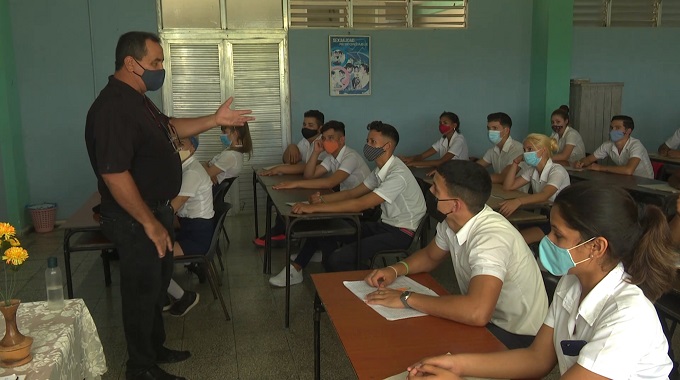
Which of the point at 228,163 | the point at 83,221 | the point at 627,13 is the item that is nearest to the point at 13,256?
the point at 83,221

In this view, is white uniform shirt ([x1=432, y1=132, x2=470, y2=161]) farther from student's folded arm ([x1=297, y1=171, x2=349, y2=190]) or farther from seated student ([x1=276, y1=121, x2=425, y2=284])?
seated student ([x1=276, y1=121, x2=425, y2=284])

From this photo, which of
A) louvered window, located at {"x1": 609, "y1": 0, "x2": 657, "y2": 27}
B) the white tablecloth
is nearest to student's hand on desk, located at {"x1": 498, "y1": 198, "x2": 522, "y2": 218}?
the white tablecloth

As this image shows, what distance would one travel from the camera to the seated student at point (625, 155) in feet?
17.9

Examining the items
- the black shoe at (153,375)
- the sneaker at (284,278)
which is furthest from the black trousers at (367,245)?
the black shoe at (153,375)

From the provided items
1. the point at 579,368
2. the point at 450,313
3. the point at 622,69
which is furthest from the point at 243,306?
the point at 622,69

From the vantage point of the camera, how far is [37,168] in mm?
6395

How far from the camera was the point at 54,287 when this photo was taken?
2.11 metres

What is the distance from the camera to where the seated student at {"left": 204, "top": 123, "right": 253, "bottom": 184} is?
4860 millimetres

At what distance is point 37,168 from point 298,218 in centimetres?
421

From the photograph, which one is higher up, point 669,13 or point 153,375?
point 669,13

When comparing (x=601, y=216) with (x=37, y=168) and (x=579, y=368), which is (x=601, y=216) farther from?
(x=37, y=168)

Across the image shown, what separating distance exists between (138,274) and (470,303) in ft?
5.04

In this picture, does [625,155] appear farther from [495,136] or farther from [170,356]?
[170,356]

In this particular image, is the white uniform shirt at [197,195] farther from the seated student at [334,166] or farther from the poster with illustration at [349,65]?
the poster with illustration at [349,65]
